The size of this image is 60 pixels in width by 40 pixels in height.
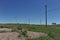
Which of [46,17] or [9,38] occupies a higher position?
[46,17]

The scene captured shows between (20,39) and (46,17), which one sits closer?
(20,39)

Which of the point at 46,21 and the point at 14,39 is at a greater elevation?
the point at 46,21

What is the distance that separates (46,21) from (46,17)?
46.0 inches

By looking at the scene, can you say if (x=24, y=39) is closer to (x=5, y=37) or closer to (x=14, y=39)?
(x=14, y=39)

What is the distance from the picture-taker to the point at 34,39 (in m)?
14.7

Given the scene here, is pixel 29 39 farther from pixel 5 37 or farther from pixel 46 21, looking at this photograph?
pixel 46 21

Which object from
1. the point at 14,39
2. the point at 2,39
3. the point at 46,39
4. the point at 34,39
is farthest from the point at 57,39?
the point at 2,39

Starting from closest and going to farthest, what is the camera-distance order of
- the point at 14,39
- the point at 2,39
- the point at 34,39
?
the point at 2,39, the point at 14,39, the point at 34,39

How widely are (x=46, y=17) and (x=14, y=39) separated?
26.0m

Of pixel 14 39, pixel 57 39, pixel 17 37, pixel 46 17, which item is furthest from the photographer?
pixel 46 17

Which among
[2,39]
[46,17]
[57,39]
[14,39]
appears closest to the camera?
[2,39]

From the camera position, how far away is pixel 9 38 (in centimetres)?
1252

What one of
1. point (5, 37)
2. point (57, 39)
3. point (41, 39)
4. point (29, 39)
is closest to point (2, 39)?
point (5, 37)

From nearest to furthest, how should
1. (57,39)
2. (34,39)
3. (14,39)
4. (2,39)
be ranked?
(2,39)
(14,39)
(34,39)
(57,39)
